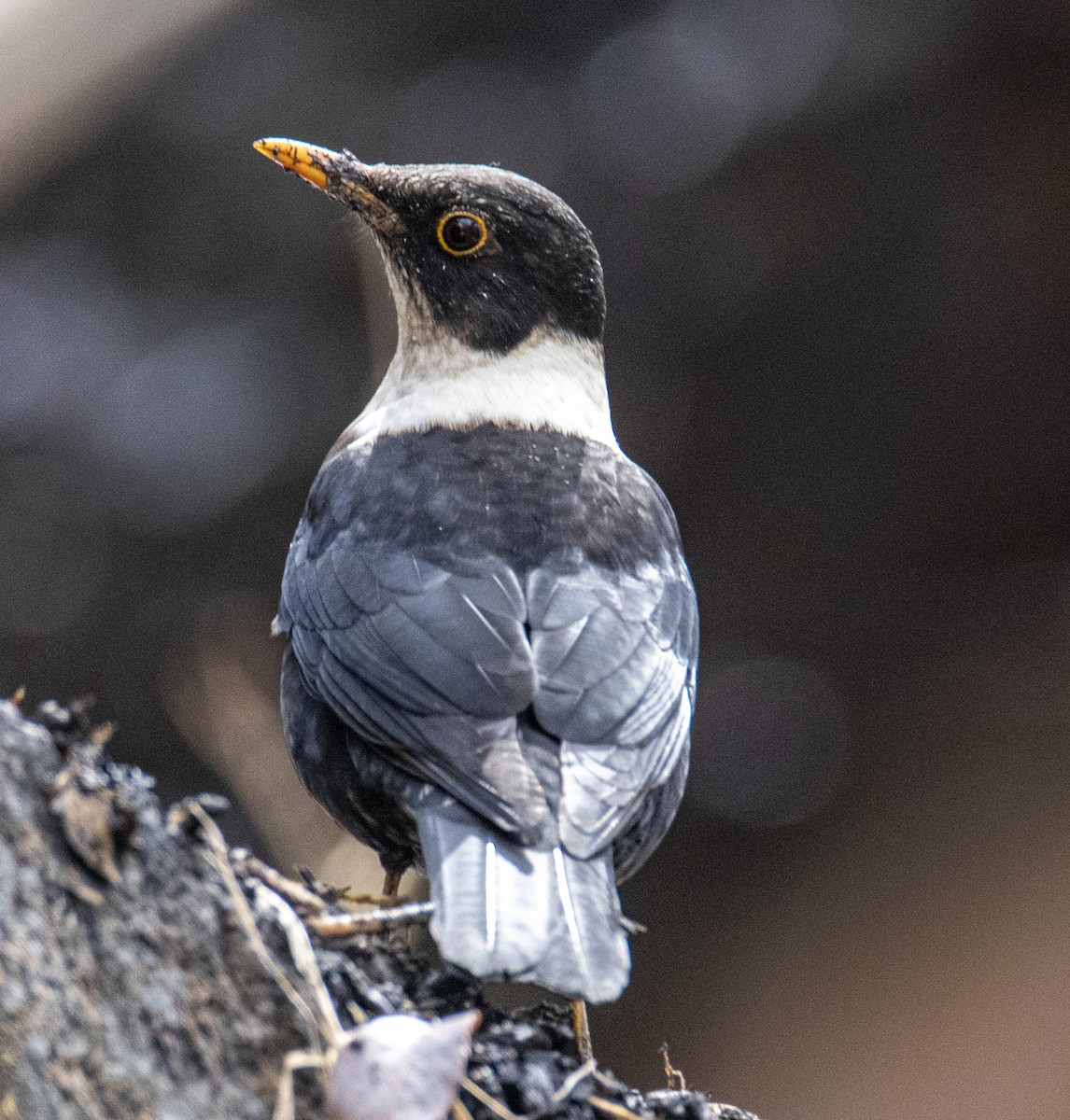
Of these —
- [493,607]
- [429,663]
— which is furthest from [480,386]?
[429,663]

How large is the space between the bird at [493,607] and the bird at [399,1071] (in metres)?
0.34

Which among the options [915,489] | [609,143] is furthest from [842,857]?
[609,143]

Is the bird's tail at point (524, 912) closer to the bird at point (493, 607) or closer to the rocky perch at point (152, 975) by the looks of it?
the bird at point (493, 607)

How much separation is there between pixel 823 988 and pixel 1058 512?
8.77 feet

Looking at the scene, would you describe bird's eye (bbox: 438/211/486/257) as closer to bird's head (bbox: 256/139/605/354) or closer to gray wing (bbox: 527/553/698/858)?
bird's head (bbox: 256/139/605/354)

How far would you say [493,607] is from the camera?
3.67m

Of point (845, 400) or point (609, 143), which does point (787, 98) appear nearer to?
point (609, 143)

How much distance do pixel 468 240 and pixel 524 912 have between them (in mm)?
2530

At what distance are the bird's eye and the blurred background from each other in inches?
87.1

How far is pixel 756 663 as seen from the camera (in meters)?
7.63

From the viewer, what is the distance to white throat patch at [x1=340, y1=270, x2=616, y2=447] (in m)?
4.70

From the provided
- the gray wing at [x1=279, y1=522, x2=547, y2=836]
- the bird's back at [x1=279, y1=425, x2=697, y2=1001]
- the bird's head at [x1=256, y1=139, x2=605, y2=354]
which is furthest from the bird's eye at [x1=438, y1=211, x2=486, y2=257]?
the gray wing at [x1=279, y1=522, x2=547, y2=836]

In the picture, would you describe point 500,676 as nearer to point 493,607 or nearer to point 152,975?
point 493,607

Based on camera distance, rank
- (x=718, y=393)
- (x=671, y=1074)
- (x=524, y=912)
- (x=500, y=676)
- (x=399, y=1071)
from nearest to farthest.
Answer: (x=399, y=1071) < (x=524, y=912) < (x=671, y=1074) < (x=500, y=676) < (x=718, y=393)
